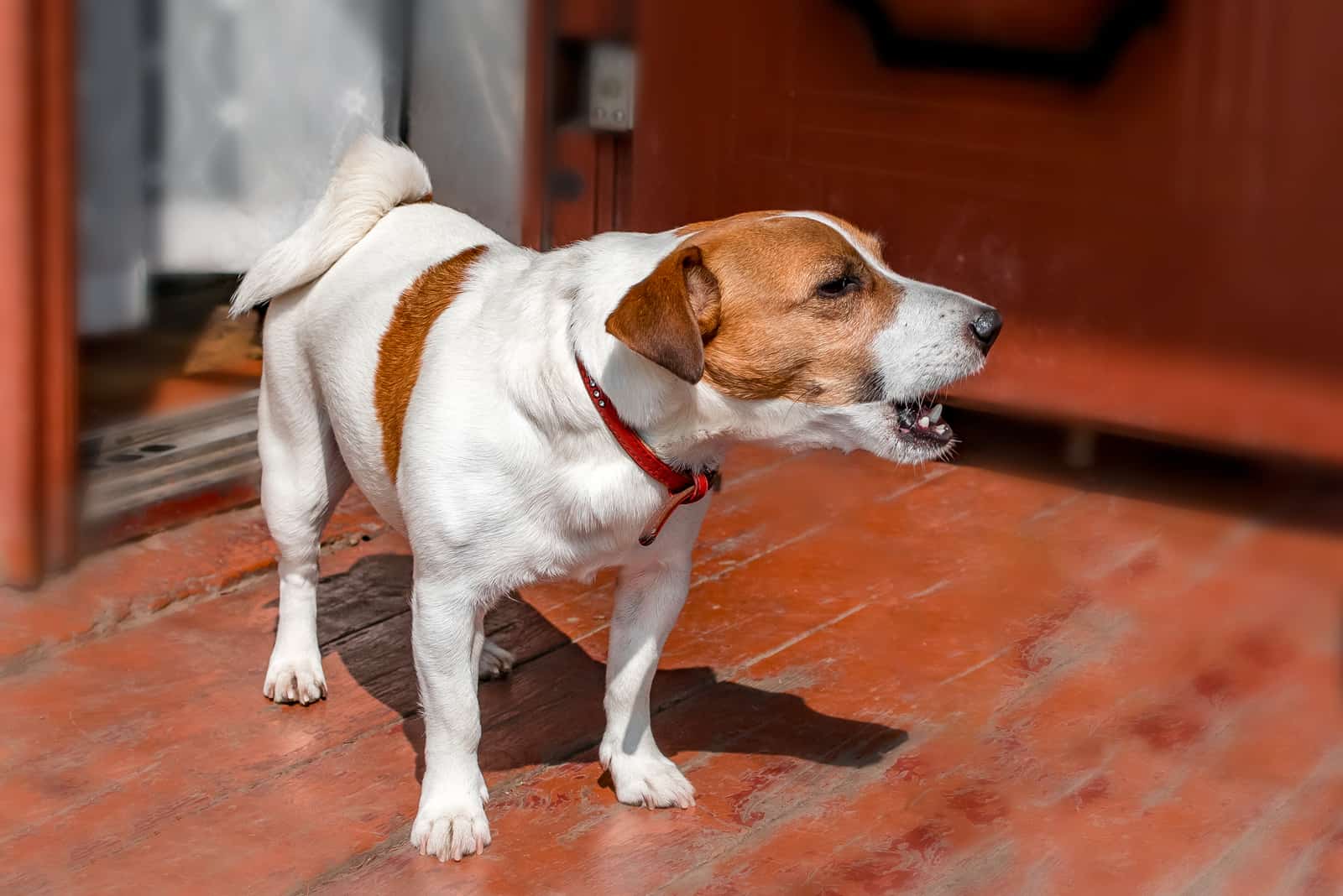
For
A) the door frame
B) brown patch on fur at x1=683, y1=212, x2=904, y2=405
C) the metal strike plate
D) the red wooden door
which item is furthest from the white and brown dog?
the metal strike plate

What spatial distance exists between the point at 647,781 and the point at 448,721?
1.59 ft

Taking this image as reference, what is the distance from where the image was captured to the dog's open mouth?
3.14 meters

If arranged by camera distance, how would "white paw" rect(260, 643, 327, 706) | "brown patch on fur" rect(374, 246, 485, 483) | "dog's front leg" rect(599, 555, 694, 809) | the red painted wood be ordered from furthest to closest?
the red painted wood, "white paw" rect(260, 643, 327, 706), "dog's front leg" rect(599, 555, 694, 809), "brown patch on fur" rect(374, 246, 485, 483)

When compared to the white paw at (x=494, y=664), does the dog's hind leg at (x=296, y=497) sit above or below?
above

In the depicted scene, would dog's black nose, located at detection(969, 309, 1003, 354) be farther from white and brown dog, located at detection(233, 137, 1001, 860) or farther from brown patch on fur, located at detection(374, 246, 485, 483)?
brown patch on fur, located at detection(374, 246, 485, 483)

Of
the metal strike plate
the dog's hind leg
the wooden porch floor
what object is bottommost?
the wooden porch floor

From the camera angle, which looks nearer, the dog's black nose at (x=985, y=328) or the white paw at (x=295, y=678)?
the dog's black nose at (x=985, y=328)

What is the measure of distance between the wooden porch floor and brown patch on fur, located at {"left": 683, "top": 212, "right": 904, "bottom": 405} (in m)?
0.98

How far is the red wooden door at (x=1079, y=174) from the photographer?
499 cm

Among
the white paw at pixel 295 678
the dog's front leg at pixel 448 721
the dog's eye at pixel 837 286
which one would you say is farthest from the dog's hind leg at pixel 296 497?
the dog's eye at pixel 837 286

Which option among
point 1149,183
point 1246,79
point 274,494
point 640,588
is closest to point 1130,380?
point 1149,183

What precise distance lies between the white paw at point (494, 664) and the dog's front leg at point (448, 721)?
68cm

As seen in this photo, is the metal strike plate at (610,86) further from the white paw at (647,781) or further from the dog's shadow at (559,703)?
the white paw at (647,781)

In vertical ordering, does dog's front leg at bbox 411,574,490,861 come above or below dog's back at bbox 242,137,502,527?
below
